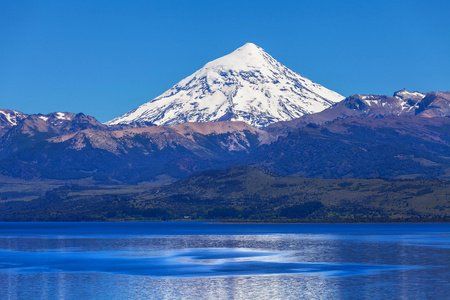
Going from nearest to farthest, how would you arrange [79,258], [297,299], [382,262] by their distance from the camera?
1. [297,299]
2. [382,262]
3. [79,258]

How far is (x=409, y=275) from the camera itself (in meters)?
137

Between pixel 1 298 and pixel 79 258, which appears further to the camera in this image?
pixel 79 258

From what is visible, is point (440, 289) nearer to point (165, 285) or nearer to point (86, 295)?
point (165, 285)

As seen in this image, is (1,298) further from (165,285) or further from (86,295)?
(165,285)

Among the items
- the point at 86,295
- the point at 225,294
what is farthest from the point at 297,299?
the point at 86,295

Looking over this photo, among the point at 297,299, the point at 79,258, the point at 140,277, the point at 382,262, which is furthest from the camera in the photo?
the point at 79,258

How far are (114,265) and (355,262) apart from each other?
57.8m

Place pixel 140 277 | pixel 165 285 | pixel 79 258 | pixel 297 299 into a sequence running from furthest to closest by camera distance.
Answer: pixel 79 258
pixel 140 277
pixel 165 285
pixel 297 299

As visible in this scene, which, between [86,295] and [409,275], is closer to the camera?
[86,295]

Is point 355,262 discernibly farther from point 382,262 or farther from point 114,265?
point 114,265

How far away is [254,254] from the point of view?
196125 millimetres

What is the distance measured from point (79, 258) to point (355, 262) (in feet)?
247

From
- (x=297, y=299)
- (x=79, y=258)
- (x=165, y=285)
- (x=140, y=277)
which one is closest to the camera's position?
(x=297, y=299)

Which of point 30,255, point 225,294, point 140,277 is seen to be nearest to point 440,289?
point 225,294
